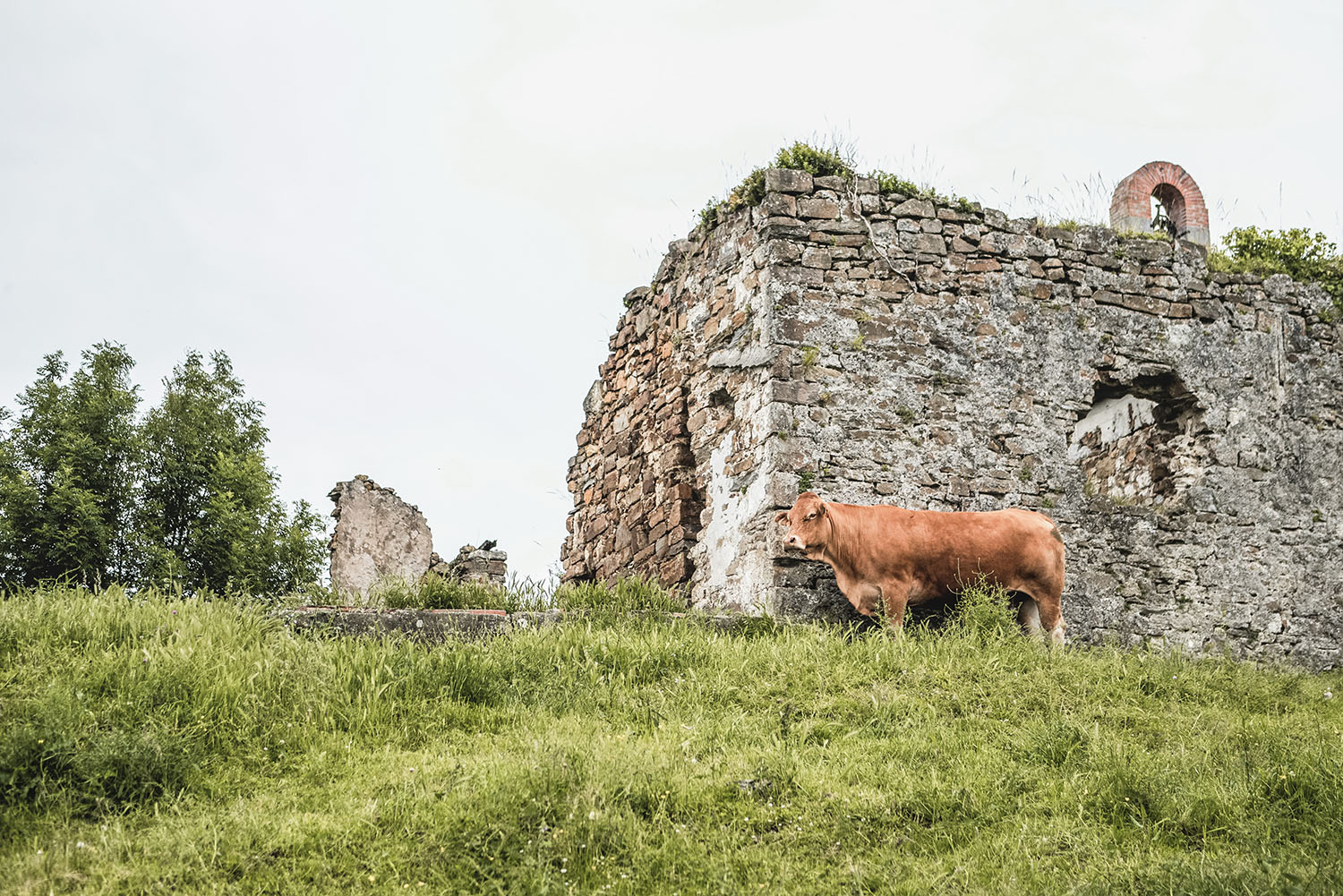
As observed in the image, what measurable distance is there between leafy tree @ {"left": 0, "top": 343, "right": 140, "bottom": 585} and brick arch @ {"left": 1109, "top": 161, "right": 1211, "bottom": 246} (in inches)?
508

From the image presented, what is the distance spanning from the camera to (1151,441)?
998 cm

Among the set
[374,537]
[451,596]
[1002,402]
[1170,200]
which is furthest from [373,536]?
[1170,200]

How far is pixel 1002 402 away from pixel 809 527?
2.21 meters

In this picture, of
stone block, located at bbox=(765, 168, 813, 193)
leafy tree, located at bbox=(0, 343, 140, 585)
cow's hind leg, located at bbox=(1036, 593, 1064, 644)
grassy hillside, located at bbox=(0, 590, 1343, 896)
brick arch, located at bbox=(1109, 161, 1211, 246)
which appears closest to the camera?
grassy hillside, located at bbox=(0, 590, 1343, 896)

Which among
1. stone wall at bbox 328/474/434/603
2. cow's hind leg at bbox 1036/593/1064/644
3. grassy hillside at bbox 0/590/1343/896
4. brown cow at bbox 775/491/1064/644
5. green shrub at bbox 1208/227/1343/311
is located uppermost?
green shrub at bbox 1208/227/1343/311

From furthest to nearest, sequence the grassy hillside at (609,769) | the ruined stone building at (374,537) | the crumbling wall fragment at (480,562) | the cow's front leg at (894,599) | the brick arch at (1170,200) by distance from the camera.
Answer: the crumbling wall fragment at (480,562) → the ruined stone building at (374,537) → the brick arch at (1170,200) → the cow's front leg at (894,599) → the grassy hillside at (609,769)

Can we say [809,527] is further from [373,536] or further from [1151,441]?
[373,536]

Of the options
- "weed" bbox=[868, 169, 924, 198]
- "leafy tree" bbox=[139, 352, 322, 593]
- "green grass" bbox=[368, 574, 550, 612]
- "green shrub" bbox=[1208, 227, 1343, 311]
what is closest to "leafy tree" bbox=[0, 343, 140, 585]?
"leafy tree" bbox=[139, 352, 322, 593]

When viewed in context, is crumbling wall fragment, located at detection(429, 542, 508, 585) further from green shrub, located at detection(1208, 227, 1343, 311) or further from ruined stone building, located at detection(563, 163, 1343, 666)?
green shrub, located at detection(1208, 227, 1343, 311)

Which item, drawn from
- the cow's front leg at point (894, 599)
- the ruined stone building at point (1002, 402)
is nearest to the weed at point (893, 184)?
the ruined stone building at point (1002, 402)

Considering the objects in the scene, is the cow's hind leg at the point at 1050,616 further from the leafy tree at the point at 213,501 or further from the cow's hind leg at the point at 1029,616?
the leafy tree at the point at 213,501

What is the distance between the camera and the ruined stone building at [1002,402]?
8523 mm

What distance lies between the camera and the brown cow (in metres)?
7.73

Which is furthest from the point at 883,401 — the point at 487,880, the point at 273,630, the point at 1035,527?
the point at 487,880
